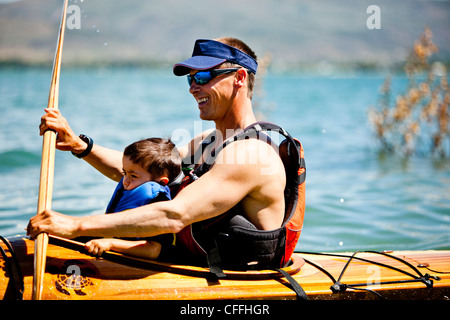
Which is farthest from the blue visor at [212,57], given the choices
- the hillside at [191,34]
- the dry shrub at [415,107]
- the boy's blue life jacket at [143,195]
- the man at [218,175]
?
the hillside at [191,34]

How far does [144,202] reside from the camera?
2898 millimetres

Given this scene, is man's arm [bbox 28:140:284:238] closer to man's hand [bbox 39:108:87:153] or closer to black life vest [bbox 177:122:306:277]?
black life vest [bbox 177:122:306:277]

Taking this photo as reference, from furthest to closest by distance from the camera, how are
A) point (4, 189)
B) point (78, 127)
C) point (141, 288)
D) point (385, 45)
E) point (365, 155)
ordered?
1. point (385, 45)
2. point (78, 127)
3. point (365, 155)
4. point (4, 189)
5. point (141, 288)

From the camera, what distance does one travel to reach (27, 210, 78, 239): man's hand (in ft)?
8.32

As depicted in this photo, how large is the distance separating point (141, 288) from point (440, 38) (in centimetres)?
15408

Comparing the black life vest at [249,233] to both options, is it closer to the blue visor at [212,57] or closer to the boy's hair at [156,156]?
the boy's hair at [156,156]

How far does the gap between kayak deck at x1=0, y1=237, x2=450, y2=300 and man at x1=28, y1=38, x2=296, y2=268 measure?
32cm

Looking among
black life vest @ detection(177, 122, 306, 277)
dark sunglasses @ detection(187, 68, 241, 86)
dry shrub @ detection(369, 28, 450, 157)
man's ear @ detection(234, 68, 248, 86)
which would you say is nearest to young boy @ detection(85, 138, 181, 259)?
black life vest @ detection(177, 122, 306, 277)

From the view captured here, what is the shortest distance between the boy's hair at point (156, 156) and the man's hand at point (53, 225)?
556 millimetres

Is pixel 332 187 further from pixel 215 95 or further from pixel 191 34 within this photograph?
pixel 191 34

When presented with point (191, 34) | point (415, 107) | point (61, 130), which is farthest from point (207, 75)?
point (191, 34)

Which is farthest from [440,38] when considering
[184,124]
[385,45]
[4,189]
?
[4,189]
